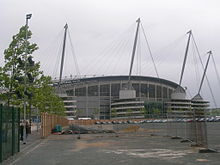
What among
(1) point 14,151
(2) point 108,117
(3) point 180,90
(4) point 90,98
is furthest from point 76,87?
(1) point 14,151

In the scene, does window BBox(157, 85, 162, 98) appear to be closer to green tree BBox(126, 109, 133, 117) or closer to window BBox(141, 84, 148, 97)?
window BBox(141, 84, 148, 97)

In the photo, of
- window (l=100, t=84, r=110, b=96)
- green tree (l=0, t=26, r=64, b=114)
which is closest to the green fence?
green tree (l=0, t=26, r=64, b=114)

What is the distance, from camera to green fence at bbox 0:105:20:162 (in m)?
13.0

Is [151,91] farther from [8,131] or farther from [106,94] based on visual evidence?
[8,131]

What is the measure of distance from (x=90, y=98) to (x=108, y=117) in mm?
12863

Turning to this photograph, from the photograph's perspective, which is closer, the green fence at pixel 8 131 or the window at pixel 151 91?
the green fence at pixel 8 131

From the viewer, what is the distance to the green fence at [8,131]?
42.8 ft

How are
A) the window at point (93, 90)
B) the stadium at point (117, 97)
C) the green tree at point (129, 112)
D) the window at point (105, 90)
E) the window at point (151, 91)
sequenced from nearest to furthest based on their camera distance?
the green tree at point (129, 112) < the stadium at point (117, 97) < the window at point (93, 90) < the window at point (105, 90) < the window at point (151, 91)

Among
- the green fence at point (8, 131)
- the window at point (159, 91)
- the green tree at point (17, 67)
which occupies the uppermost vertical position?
the window at point (159, 91)

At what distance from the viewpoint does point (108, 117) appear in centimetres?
16450

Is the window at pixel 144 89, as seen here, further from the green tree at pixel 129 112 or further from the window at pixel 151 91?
the green tree at pixel 129 112

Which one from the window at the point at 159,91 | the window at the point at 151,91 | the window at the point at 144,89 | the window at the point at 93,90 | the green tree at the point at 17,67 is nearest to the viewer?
the green tree at the point at 17,67

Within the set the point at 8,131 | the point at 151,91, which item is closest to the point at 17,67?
the point at 8,131

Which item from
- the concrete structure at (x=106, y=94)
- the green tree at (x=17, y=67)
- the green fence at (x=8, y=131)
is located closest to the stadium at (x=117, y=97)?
the concrete structure at (x=106, y=94)
